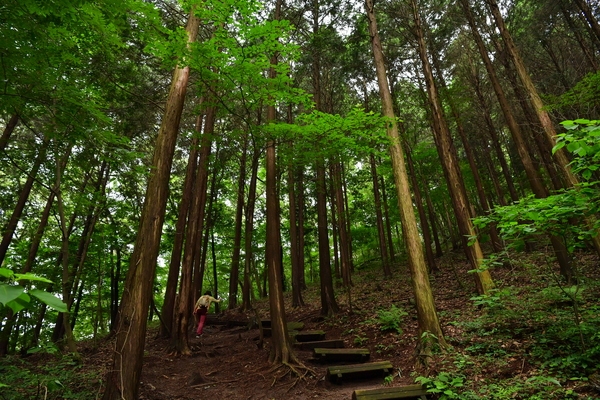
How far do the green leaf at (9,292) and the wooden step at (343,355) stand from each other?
275 inches

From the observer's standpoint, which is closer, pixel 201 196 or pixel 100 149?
pixel 100 149

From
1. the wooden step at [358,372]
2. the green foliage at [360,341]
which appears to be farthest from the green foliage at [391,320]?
the wooden step at [358,372]

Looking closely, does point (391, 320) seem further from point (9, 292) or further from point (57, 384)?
point (9, 292)

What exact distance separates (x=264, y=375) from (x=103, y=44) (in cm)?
700

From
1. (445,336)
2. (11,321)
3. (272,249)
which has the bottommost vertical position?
(445,336)

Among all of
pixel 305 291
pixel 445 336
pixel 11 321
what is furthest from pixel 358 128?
pixel 305 291

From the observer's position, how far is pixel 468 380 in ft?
15.7

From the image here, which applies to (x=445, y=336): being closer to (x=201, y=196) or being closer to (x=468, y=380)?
(x=468, y=380)

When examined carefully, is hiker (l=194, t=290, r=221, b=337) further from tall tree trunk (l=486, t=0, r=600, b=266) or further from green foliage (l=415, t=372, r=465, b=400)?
tall tree trunk (l=486, t=0, r=600, b=266)

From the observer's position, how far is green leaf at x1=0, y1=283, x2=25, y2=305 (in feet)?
3.00

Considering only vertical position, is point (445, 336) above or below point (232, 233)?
below

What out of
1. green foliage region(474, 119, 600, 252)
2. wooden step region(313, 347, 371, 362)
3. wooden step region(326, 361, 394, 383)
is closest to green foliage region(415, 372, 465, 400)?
wooden step region(326, 361, 394, 383)

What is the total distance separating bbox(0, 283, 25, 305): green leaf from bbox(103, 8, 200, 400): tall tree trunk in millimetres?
4513

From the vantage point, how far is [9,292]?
0.96 meters
